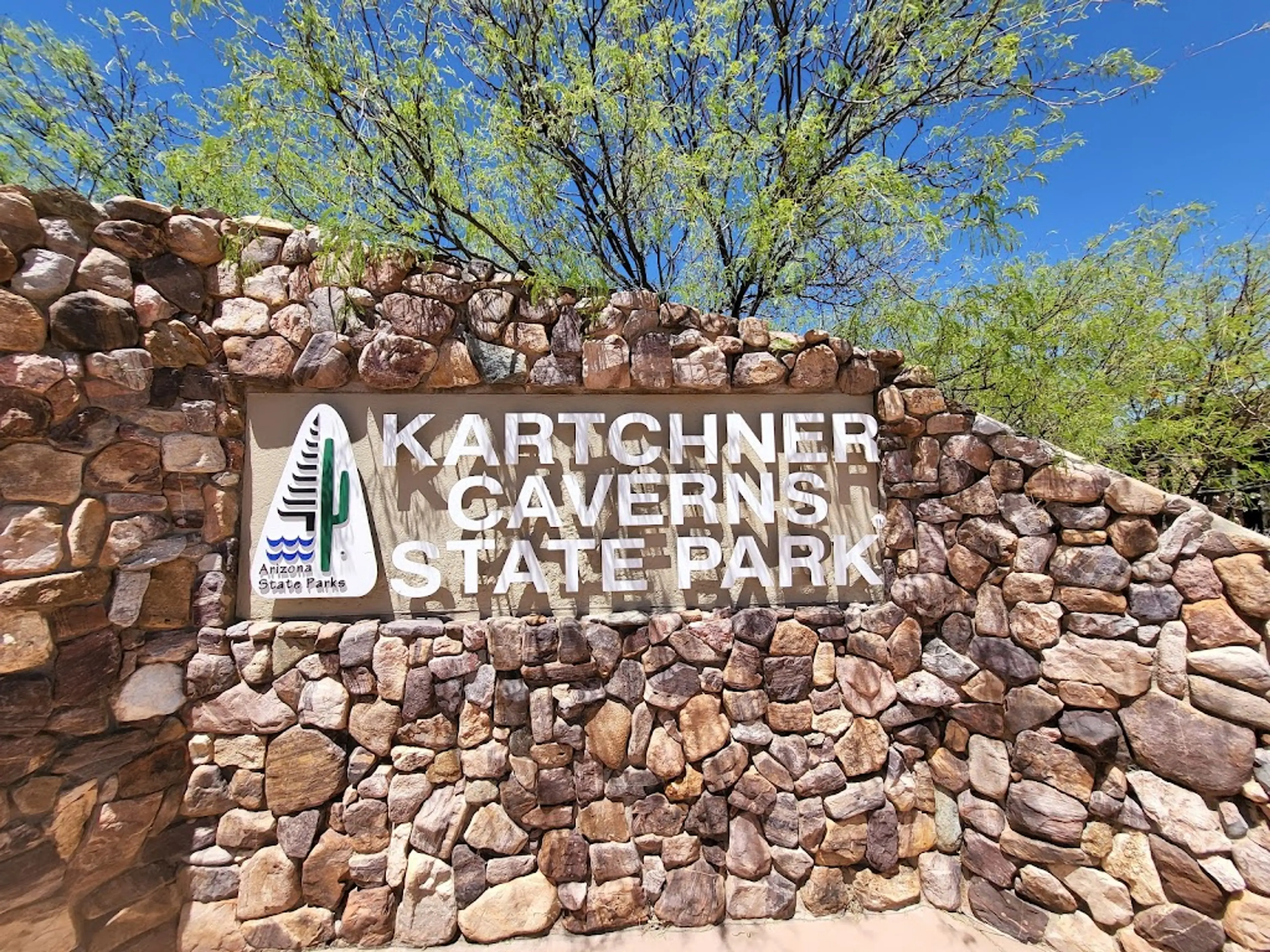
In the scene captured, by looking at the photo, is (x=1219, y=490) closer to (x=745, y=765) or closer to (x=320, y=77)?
(x=745, y=765)

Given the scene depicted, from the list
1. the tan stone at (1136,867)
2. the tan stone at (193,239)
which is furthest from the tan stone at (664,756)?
the tan stone at (193,239)

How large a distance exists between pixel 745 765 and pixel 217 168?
4.38 meters

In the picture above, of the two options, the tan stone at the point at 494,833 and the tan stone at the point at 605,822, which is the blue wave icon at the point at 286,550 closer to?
the tan stone at the point at 494,833

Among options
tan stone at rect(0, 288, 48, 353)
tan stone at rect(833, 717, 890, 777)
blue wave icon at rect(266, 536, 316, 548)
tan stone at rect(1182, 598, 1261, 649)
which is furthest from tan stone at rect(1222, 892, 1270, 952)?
tan stone at rect(0, 288, 48, 353)

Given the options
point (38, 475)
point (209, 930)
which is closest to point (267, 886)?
point (209, 930)

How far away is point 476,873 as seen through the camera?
266cm

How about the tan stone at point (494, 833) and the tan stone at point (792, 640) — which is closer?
the tan stone at point (494, 833)

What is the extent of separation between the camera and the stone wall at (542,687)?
2314mm

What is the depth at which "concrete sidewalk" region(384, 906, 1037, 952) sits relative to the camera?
261 centimetres

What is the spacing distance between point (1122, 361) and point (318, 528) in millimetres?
5161

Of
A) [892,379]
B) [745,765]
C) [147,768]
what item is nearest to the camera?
[147,768]

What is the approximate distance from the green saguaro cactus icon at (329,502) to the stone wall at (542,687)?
0.36m

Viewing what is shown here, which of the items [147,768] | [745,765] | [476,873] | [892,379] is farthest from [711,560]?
[147,768]

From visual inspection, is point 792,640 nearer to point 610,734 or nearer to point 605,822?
point 610,734
